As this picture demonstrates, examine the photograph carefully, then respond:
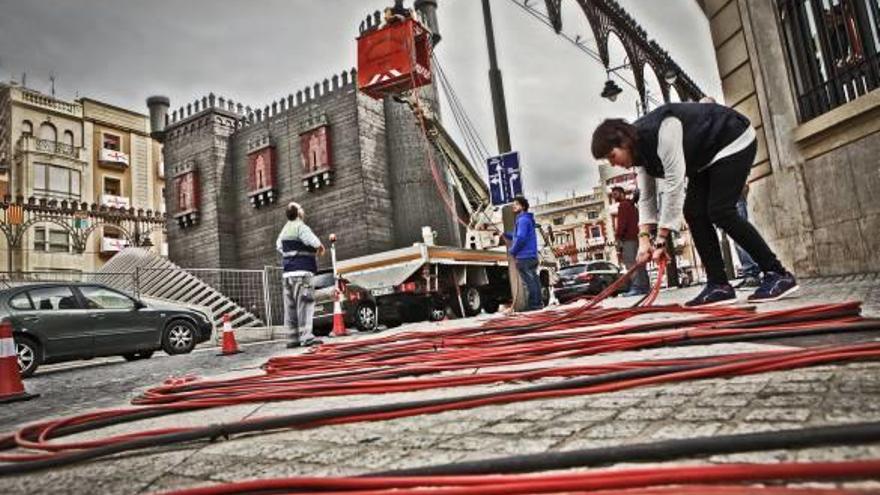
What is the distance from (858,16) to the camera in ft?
20.0

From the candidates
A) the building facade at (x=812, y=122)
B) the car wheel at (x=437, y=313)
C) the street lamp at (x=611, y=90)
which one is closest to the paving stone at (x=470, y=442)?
the building facade at (x=812, y=122)

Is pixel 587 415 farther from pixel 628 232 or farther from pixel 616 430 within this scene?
pixel 628 232

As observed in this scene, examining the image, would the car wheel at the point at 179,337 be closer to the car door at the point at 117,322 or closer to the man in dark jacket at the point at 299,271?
the car door at the point at 117,322

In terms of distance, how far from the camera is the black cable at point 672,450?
99 cm

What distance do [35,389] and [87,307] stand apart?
3400 millimetres

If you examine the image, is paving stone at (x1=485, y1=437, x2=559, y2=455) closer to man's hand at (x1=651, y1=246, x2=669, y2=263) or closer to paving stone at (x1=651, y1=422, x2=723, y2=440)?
paving stone at (x1=651, y1=422, x2=723, y2=440)

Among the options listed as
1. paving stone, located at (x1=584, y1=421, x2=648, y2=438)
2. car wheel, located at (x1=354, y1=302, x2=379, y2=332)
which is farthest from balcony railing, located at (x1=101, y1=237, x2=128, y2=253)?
paving stone, located at (x1=584, y1=421, x2=648, y2=438)

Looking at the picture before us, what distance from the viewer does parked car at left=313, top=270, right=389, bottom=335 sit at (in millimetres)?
10203

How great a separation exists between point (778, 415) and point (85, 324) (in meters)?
9.64

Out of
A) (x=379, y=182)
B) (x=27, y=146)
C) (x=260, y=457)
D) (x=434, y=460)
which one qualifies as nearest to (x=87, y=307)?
(x=260, y=457)

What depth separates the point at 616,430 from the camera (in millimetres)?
1329

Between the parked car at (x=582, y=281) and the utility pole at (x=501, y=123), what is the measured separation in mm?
6139

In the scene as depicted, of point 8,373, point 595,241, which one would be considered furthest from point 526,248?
point 595,241

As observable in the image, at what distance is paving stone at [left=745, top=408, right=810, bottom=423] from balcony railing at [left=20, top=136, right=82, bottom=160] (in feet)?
129
